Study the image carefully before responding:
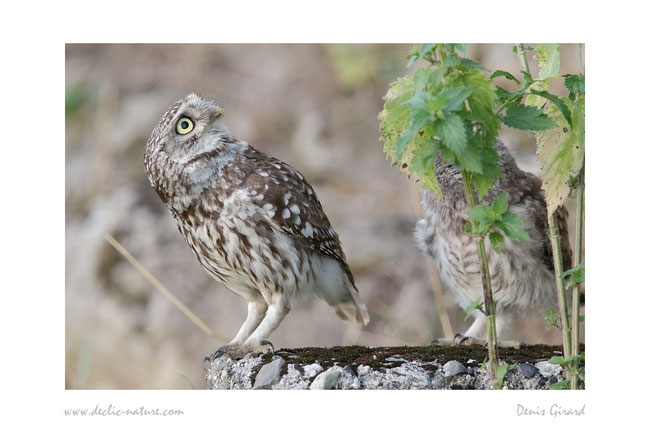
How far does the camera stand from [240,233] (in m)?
2.36

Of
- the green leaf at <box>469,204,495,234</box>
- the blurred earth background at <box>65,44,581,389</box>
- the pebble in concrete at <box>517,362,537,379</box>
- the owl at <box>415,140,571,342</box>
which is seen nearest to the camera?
the green leaf at <box>469,204,495,234</box>

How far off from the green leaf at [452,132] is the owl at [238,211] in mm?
889

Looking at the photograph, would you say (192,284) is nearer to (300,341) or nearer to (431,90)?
(300,341)

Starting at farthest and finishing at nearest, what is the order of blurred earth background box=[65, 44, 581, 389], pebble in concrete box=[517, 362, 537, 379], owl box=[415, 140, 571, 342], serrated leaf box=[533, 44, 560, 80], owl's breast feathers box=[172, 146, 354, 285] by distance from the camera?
blurred earth background box=[65, 44, 581, 389] → owl box=[415, 140, 571, 342] → owl's breast feathers box=[172, 146, 354, 285] → pebble in concrete box=[517, 362, 537, 379] → serrated leaf box=[533, 44, 560, 80]

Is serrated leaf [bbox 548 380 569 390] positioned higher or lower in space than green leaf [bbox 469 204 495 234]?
lower

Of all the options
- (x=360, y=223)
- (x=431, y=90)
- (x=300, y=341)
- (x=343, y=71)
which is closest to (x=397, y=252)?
(x=360, y=223)

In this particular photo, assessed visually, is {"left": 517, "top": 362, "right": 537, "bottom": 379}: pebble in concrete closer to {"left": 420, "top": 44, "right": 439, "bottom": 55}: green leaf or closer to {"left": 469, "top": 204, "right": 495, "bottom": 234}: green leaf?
{"left": 469, "top": 204, "right": 495, "bottom": 234}: green leaf

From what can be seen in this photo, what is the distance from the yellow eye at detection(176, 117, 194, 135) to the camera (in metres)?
2.30

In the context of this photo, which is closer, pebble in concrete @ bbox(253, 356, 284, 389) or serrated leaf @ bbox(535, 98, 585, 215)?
serrated leaf @ bbox(535, 98, 585, 215)

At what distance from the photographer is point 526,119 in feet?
5.98

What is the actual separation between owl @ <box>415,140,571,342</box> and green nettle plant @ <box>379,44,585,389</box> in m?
0.66

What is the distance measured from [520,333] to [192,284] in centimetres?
193

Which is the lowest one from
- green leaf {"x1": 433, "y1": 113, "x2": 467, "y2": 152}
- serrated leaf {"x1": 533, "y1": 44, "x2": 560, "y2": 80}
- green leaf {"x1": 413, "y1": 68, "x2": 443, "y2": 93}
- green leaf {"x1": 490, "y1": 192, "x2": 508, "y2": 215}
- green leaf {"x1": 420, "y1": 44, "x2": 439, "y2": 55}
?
green leaf {"x1": 490, "y1": 192, "x2": 508, "y2": 215}

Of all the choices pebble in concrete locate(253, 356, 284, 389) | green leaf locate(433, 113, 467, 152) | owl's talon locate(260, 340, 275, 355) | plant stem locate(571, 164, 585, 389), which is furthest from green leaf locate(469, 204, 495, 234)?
owl's talon locate(260, 340, 275, 355)
